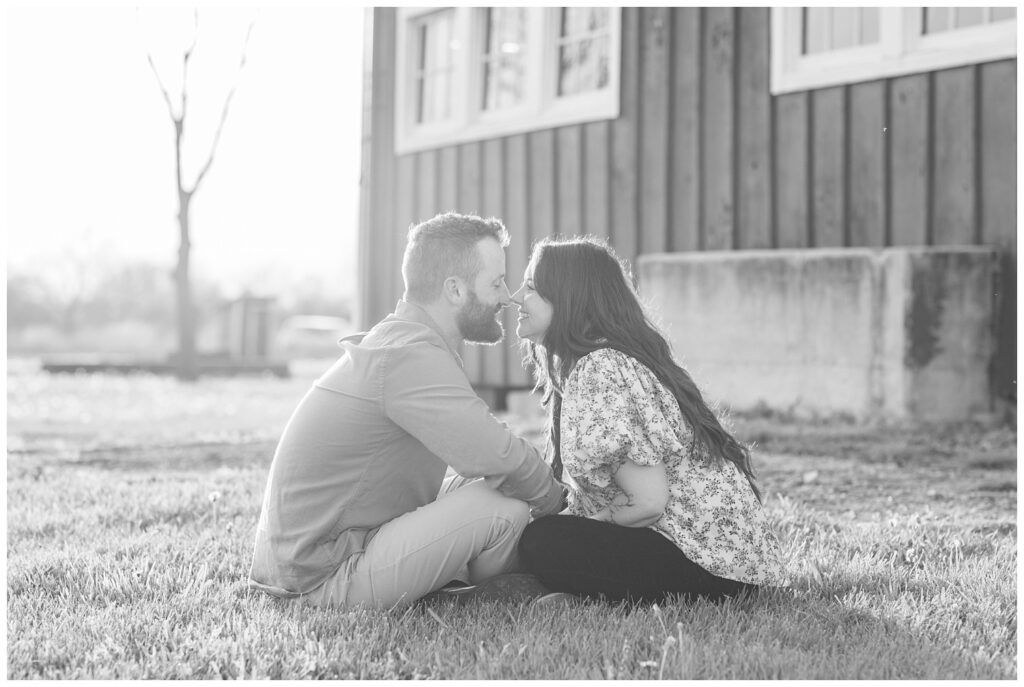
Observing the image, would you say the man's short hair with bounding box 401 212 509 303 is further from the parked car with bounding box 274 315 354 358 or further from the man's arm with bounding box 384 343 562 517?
the parked car with bounding box 274 315 354 358


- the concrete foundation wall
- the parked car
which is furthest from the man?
the parked car

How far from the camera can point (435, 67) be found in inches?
459

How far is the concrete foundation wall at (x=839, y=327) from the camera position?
773 centimetres

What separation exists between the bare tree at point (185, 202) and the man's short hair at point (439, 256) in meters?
14.6

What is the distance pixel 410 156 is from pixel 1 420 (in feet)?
24.4

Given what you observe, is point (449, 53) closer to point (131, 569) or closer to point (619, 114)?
point (619, 114)

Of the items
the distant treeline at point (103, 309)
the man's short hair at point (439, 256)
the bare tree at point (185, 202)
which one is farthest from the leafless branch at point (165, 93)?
the distant treeline at point (103, 309)

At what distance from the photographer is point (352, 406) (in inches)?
138

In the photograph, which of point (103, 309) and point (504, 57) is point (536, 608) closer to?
point (504, 57)

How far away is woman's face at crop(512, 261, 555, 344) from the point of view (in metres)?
3.66

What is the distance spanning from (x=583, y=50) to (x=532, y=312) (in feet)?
23.2

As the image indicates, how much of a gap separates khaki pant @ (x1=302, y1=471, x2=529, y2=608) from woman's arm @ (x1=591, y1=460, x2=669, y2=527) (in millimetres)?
369

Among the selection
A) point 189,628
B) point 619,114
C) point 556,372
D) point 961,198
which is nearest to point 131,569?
point 189,628

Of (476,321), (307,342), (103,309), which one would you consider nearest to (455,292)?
(476,321)
